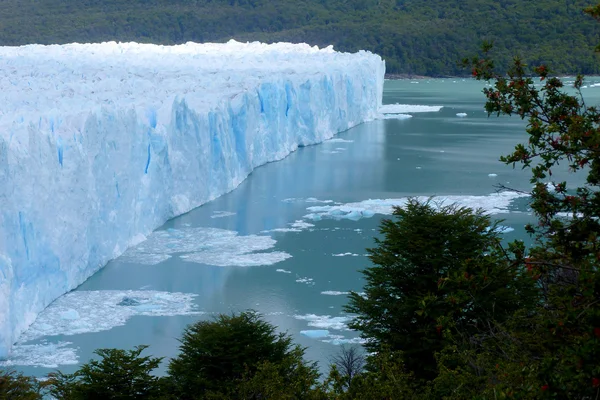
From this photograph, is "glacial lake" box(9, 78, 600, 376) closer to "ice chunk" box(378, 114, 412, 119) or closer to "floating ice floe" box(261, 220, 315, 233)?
"floating ice floe" box(261, 220, 315, 233)

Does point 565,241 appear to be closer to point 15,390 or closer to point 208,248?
point 15,390

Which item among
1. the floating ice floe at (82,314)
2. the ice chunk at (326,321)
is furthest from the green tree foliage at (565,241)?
the floating ice floe at (82,314)

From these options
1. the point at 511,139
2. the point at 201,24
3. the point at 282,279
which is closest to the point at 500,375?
the point at 282,279

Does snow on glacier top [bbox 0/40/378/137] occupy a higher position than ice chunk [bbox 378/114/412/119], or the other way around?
snow on glacier top [bbox 0/40/378/137]

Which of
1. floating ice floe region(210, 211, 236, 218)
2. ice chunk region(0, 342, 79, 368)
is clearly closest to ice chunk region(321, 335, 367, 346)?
ice chunk region(0, 342, 79, 368)

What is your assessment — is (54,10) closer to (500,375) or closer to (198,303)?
(198,303)

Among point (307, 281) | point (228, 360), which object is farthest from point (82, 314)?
point (228, 360)
